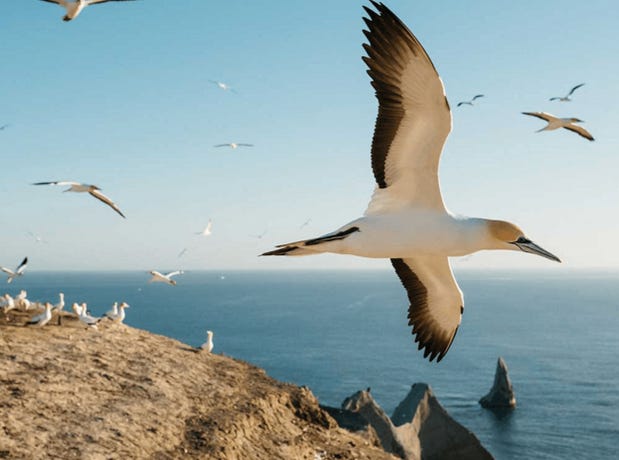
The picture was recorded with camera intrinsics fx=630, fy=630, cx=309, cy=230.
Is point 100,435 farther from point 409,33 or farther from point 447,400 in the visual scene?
point 447,400

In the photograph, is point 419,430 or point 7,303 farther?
point 419,430

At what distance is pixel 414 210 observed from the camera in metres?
7.00

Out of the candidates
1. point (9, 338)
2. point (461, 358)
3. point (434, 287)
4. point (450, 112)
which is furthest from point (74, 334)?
point (461, 358)

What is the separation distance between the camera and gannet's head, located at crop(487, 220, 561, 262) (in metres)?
6.53

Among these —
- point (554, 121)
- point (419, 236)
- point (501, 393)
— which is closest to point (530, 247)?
point (419, 236)

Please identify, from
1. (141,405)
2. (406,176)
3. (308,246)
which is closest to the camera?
(308,246)

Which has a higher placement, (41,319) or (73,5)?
(73,5)

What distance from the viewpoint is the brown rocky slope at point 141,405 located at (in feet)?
58.6

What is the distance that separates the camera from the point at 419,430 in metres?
37.4

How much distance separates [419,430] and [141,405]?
21388 millimetres

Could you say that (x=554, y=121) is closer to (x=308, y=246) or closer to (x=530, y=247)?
(x=530, y=247)

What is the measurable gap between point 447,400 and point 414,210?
7318 cm

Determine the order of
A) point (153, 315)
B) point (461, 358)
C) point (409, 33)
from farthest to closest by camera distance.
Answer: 1. point (153, 315)
2. point (461, 358)
3. point (409, 33)

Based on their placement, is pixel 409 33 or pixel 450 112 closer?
pixel 409 33
